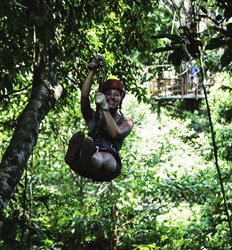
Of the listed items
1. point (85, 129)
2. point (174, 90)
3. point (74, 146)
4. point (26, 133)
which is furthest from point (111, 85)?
point (174, 90)

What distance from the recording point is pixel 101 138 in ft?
8.84

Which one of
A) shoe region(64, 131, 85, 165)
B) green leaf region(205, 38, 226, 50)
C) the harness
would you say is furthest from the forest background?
the harness

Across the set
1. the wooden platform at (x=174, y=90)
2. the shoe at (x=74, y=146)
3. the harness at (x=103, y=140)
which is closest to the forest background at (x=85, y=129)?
the shoe at (x=74, y=146)

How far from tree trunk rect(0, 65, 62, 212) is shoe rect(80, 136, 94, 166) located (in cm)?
32

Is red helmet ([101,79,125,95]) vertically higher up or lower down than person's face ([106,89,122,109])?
higher up

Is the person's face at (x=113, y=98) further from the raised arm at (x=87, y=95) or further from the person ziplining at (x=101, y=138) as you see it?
the raised arm at (x=87, y=95)

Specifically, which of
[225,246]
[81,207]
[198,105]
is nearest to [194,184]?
[225,246]

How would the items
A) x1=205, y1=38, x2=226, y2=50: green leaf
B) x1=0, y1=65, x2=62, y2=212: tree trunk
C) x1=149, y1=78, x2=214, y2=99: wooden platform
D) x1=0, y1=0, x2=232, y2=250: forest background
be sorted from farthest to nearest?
x1=149, y1=78, x2=214, y2=99: wooden platform
x1=0, y1=0, x2=232, y2=250: forest background
x1=0, y1=65, x2=62, y2=212: tree trunk
x1=205, y1=38, x2=226, y2=50: green leaf

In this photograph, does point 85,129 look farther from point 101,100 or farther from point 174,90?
point 174,90

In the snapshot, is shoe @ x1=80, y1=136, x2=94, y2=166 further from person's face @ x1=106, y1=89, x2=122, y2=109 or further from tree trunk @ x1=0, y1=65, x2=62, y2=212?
person's face @ x1=106, y1=89, x2=122, y2=109

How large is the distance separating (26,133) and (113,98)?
611 millimetres

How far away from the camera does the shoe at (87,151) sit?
2334 mm

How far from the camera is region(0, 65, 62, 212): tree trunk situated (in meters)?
2.23

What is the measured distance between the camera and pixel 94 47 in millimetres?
4504
